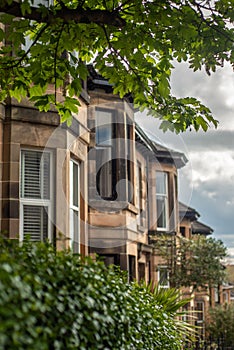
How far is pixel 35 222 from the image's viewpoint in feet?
43.7

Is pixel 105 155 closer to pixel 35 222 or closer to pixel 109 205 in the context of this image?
pixel 109 205

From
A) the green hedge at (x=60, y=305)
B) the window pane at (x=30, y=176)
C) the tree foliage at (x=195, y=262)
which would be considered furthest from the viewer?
the tree foliage at (x=195, y=262)

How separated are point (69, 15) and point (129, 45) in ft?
3.89

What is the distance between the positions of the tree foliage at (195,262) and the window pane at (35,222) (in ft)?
44.7

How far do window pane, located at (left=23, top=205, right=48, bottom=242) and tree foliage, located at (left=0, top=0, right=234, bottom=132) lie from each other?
3.87m

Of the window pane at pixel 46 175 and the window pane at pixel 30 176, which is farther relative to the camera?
the window pane at pixel 46 175

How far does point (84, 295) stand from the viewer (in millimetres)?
5160

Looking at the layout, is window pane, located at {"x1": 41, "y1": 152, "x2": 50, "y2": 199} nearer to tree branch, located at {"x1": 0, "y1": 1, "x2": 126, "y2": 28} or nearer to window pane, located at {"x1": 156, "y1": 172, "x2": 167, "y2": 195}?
tree branch, located at {"x1": 0, "y1": 1, "x2": 126, "y2": 28}

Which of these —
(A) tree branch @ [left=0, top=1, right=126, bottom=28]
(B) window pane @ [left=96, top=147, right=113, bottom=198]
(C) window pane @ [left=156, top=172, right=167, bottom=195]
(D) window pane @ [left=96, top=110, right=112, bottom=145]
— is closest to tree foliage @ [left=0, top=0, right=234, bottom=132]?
(A) tree branch @ [left=0, top=1, right=126, bottom=28]

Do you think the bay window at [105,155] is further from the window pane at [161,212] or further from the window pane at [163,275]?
the window pane at [161,212]

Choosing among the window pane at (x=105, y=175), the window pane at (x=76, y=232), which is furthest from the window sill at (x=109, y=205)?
the window pane at (x=76, y=232)

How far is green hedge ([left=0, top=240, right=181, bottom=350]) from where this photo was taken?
3914 mm

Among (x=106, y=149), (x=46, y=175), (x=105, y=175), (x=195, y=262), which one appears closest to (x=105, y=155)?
(x=106, y=149)

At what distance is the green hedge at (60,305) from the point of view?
3914mm
